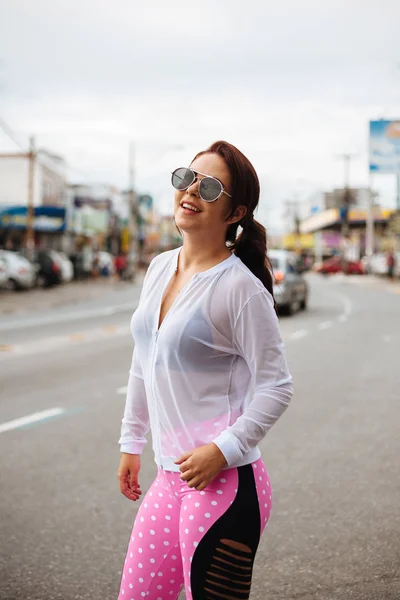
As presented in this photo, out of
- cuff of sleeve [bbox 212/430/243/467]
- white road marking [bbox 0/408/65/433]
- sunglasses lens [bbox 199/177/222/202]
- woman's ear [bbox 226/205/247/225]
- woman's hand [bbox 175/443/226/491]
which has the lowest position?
white road marking [bbox 0/408/65/433]

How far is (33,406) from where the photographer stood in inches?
353

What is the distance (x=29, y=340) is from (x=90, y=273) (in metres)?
39.7

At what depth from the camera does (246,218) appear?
2674mm

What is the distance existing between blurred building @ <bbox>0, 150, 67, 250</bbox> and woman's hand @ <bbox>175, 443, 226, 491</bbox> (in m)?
55.7

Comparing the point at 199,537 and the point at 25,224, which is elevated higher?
the point at 199,537

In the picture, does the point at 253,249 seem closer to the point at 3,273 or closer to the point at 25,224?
the point at 3,273

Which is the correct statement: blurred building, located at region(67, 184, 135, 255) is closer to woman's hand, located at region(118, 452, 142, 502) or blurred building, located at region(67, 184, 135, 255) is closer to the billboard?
the billboard

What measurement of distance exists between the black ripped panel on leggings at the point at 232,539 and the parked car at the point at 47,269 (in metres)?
39.9

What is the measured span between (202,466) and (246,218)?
0.75 m

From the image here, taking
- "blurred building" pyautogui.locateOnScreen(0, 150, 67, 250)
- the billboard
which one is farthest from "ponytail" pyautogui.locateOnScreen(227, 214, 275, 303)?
"blurred building" pyautogui.locateOnScreen(0, 150, 67, 250)

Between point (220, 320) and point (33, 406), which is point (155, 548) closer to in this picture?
point (220, 320)

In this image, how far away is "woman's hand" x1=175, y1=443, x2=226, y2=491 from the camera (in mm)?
2393

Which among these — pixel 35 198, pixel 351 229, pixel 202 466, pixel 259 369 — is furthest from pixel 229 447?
pixel 351 229

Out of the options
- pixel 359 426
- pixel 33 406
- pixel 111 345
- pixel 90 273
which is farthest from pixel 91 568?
pixel 90 273
